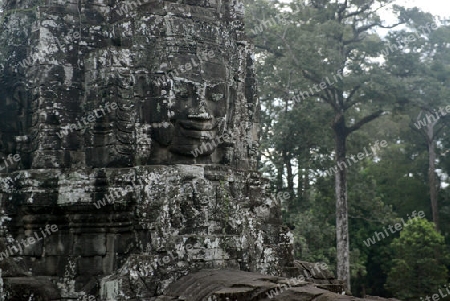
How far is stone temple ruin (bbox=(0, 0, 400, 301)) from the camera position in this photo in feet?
23.4

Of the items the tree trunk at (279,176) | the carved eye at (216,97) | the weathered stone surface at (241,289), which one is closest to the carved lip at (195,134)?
the carved eye at (216,97)

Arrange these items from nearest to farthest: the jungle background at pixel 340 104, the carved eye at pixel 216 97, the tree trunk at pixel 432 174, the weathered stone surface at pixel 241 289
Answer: the weathered stone surface at pixel 241 289 → the carved eye at pixel 216 97 → the jungle background at pixel 340 104 → the tree trunk at pixel 432 174

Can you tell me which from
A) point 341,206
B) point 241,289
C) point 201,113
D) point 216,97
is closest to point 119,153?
point 201,113

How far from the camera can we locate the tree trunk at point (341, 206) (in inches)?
906

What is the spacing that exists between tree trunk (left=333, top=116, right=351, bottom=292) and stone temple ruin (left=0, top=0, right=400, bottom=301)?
15.1 metres

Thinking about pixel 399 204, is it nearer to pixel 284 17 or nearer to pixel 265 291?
pixel 284 17

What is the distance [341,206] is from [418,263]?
167 inches

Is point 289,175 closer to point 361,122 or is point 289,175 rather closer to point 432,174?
point 361,122

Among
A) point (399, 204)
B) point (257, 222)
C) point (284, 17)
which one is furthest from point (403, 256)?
point (257, 222)

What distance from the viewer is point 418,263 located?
25.3 metres

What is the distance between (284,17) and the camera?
87.1 ft

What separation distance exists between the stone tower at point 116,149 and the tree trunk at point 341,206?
49.9ft

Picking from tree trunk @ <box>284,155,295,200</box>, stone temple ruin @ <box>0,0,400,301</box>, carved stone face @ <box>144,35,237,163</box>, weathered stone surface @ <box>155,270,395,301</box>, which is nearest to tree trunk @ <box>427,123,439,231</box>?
tree trunk @ <box>284,155,295,200</box>

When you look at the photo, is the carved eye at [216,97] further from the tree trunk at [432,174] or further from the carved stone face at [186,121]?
the tree trunk at [432,174]
